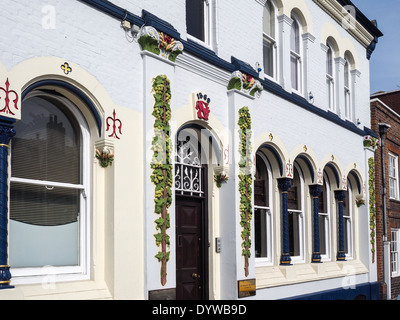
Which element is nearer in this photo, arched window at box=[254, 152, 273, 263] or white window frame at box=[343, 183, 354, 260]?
arched window at box=[254, 152, 273, 263]

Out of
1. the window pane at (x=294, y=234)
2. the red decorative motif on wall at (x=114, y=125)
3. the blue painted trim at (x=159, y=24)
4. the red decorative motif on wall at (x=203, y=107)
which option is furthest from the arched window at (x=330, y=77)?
the red decorative motif on wall at (x=114, y=125)

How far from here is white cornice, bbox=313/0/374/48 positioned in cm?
1402

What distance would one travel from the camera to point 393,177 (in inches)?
725

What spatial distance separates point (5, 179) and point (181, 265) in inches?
149

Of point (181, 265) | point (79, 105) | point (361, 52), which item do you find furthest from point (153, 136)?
point (361, 52)

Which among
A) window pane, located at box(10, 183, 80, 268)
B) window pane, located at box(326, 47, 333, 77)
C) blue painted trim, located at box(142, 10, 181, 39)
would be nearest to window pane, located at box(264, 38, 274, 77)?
window pane, located at box(326, 47, 333, 77)

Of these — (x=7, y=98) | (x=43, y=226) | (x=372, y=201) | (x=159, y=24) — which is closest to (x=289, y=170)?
(x=159, y=24)

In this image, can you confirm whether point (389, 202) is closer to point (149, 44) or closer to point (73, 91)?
point (149, 44)

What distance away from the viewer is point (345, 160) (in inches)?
575

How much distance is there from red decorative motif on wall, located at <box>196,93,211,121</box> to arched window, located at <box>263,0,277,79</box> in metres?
2.94

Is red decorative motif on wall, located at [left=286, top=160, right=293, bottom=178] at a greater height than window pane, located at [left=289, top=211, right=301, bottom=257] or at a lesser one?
greater

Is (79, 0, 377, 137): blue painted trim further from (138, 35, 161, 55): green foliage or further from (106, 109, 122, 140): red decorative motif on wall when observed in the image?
(106, 109, 122, 140): red decorative motif on wall
